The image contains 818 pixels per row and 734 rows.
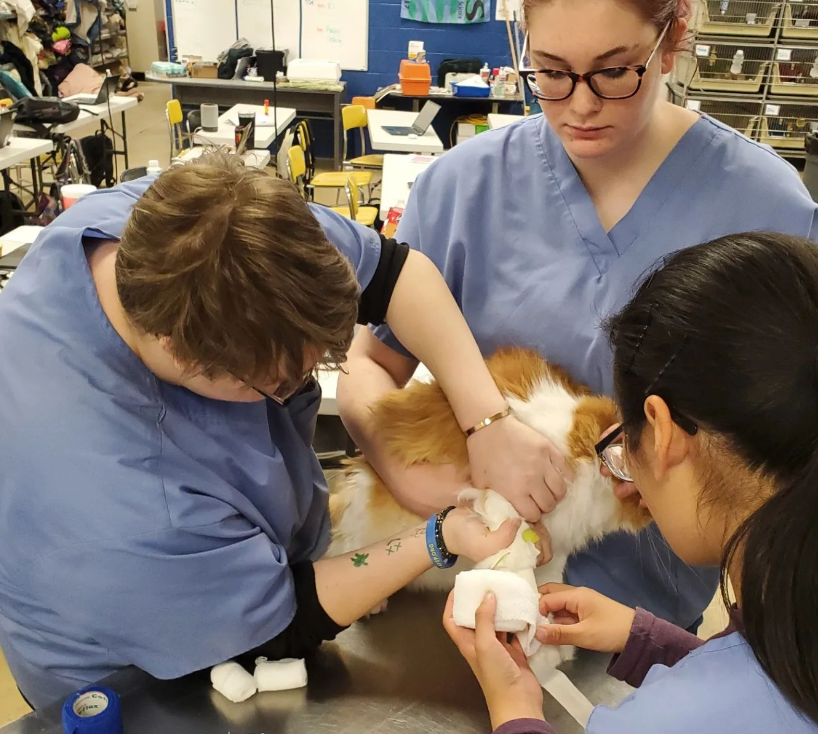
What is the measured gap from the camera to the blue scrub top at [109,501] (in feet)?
2.76

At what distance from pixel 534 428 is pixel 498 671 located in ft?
1.37

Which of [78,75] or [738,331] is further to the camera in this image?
[78,75]

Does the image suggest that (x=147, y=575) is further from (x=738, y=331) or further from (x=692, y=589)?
(x=692, y=589)

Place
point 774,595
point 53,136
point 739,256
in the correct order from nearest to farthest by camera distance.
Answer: point 774,595 < point 739,256 < point 53,136

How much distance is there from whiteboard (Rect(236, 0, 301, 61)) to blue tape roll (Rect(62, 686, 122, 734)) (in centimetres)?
765

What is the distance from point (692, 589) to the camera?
1217 millimetres

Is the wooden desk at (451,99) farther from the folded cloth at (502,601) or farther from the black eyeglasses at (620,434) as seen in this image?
the folded cloth at (502,601)

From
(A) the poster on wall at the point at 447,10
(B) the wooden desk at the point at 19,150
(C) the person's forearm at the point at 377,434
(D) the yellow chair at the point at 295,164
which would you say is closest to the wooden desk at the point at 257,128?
(D) the yellow chair at the point at 295,164

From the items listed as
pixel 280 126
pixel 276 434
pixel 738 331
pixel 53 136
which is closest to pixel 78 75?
pixel 280 126

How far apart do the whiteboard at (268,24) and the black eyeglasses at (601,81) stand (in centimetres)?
724

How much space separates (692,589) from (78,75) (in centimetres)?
897

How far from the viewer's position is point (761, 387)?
669mm

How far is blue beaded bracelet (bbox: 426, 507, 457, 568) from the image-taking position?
108 centimetres

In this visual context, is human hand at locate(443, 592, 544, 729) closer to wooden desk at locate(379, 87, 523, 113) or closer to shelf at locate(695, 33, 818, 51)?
wooden desk at locate(379, 87, 523, 113)
